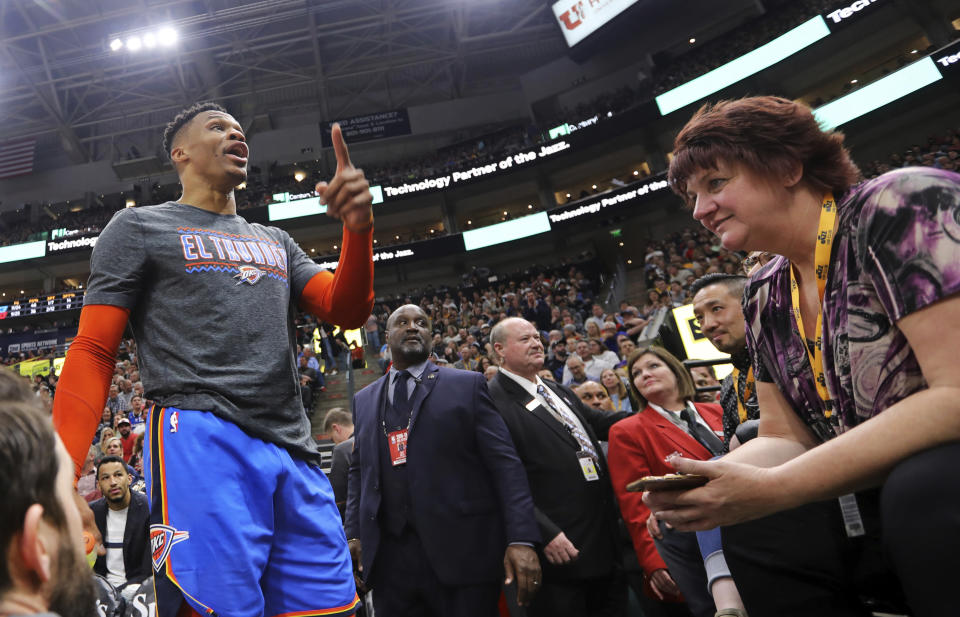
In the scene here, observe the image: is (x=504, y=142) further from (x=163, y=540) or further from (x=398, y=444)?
(x=163, y=540)

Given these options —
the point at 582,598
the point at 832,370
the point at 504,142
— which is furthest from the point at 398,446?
the point at 504,142

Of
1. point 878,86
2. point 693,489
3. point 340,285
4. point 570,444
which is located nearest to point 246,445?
point 340,285

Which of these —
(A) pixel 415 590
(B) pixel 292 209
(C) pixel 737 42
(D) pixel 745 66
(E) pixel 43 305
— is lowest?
(A) pixel 415 590

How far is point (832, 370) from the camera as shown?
1.23m

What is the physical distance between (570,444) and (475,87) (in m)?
23.1

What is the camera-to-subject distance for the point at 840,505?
4.42 feet

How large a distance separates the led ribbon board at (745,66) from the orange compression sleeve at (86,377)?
18.6 meters

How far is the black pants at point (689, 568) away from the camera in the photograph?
227 cm

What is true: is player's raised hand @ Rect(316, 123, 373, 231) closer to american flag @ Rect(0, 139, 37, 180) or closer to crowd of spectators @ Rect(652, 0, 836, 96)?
crowd of spectators @ Rect(652, 0, 836, 96)

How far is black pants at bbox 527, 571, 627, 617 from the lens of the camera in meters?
2.75

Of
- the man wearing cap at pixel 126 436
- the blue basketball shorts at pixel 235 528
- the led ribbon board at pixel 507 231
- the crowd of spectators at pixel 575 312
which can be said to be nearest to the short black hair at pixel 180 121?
the blue basketball shorts at pixel 235 528

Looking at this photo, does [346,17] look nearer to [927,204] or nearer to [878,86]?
[878,86]

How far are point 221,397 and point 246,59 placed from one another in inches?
864

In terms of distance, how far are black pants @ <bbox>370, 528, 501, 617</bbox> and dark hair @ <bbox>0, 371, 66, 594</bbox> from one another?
2022mm
